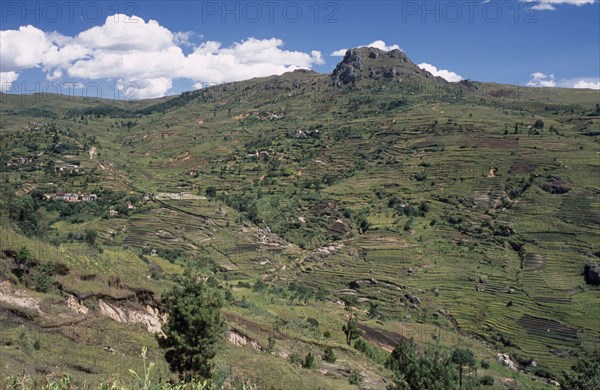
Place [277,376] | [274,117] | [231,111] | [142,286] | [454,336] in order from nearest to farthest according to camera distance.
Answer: [277,376] < [142,286] < [454,336] < [274,117] < [231,111]

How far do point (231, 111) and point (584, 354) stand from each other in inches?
6312

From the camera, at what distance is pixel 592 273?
56594 mm

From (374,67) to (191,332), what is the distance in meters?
181

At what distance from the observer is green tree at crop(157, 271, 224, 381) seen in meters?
15.7

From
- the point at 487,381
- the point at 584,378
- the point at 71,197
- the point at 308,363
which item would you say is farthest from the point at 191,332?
the point at 71,197

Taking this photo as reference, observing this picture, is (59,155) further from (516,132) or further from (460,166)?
(516,132)

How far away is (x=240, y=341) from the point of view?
27.4m

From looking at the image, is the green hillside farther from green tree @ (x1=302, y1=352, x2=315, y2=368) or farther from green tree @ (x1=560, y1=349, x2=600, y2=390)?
green tree @ (x1=560, y1=349, x2=600, y2=390)

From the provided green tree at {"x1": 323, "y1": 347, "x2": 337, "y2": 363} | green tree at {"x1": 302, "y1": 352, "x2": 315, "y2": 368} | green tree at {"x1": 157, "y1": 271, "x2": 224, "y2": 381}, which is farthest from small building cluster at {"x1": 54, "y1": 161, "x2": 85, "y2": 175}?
green tree at {"x1": 157, "y1": 271, "x2": 224, "y2": 381}

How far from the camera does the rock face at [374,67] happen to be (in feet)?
581

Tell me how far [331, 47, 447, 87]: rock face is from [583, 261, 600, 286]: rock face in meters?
126

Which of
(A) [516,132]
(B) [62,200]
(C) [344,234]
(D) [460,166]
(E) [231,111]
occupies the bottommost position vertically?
(C) [344,234]

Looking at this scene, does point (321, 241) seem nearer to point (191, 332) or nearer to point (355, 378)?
point (355, 378)

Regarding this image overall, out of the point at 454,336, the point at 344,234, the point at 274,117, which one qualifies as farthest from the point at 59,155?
the point at 454,336
